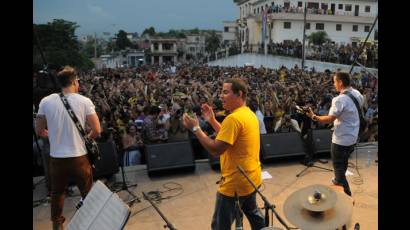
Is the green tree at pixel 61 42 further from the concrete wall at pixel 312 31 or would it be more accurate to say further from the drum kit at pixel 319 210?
the drum kit at pixel 319 210

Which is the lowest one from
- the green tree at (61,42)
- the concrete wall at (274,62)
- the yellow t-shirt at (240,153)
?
the yellow t-shirt at (240,153)

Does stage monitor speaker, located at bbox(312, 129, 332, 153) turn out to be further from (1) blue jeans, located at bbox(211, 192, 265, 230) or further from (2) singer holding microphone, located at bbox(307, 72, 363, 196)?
(1) blue jeans, located at bbox(211, 192, 265, 230)

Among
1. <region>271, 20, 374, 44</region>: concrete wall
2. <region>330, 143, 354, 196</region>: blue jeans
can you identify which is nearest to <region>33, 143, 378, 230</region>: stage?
<region>330, 143, 354, 196</region>: blue jeans

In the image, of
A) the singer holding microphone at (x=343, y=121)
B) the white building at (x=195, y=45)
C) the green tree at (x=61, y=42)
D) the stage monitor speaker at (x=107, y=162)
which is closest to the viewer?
the singer holding microphone at (x=343, y=121)

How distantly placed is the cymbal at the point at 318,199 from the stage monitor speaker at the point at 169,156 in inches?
151

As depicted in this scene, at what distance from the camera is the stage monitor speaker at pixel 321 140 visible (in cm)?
714

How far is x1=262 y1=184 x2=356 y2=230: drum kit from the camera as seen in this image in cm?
239

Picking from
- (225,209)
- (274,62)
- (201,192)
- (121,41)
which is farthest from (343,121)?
(121,41)

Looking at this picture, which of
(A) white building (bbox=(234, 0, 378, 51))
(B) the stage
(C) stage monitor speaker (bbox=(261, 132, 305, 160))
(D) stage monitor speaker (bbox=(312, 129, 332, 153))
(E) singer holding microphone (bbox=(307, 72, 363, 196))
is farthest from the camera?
(A) white building (bbox=(234, 0, 378, 51))

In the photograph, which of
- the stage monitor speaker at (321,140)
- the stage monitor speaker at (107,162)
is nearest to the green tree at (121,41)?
the stage monitor speaker at (321,140)

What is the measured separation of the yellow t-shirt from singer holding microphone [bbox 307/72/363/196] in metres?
1.71

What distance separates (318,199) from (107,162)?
412 centimetres
